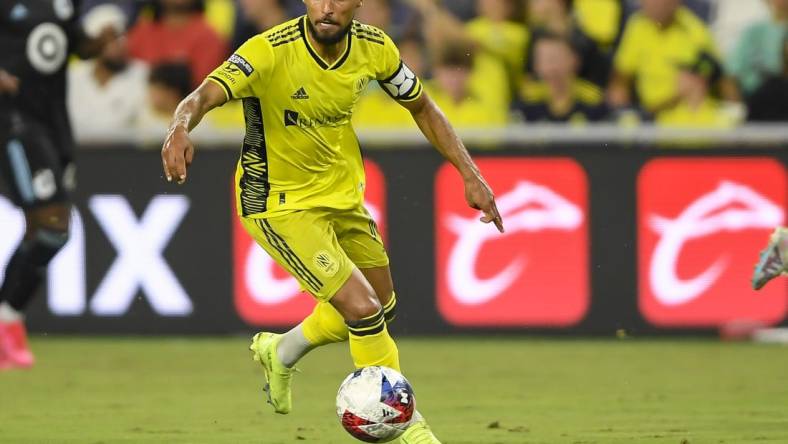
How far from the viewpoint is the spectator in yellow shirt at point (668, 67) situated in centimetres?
1332

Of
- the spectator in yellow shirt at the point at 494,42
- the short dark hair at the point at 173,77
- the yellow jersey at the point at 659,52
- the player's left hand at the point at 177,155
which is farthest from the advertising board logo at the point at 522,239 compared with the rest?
the player's left hand at the point at 177,155

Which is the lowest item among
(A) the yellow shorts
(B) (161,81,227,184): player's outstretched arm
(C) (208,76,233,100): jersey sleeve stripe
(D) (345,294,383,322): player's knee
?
(D) (345,294,383,322): player's knee

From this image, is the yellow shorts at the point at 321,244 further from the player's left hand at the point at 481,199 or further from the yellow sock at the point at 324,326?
the player's left hand at the point at 481,199

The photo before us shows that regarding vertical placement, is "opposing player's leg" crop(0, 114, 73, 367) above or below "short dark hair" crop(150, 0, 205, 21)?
below

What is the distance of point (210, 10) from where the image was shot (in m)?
15.6

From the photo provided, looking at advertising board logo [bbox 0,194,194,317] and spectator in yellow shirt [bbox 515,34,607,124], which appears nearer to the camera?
advertising board logo [bbox 0,194,194,317]

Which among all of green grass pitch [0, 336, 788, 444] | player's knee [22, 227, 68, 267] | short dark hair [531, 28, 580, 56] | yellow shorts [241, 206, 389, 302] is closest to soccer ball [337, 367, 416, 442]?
yellow shorts [241, 206, 389, 302]

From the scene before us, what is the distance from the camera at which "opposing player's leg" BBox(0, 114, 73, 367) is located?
10922 mm

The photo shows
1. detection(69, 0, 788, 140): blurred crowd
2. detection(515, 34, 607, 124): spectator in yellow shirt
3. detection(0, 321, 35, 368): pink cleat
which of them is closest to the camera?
detection(0, 321, 35, 368): pink cleat

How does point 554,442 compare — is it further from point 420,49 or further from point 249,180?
point 420,49

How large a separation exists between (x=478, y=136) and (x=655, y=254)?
1.63 meters

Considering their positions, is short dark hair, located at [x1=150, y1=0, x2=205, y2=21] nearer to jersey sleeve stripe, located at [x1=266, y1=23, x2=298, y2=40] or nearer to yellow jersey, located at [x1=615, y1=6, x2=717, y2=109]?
yellow jersey, located at [x1=615, y1=6, x2=717, y2=109]

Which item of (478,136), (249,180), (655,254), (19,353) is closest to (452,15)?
(478,136)

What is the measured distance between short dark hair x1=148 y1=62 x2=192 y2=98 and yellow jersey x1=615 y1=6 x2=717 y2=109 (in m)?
3.61
